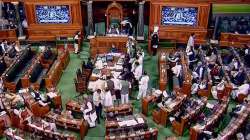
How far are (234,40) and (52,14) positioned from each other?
10617mm

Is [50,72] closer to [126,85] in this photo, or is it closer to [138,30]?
[126,85]

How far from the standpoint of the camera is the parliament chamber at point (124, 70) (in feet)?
51.5

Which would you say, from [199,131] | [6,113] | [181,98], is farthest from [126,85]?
[6,113]

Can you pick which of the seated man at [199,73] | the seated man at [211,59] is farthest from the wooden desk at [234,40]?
the seated man at [199,73]

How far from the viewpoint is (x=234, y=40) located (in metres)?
22.2

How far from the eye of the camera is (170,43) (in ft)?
73.5

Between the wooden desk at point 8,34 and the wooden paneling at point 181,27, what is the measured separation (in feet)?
26.6

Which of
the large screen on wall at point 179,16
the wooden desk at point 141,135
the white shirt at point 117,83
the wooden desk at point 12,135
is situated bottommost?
the wooden desk at point 141,135

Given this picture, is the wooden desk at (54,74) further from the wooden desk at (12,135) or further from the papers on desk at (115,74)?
the wooden desk at (12,135)

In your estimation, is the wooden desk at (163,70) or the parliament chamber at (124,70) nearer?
the parliament chamber at (124,70)

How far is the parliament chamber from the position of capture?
1570 centimetres

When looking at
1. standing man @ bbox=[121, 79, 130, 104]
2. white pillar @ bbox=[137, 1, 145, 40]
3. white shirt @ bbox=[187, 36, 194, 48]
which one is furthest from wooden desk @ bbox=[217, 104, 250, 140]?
white pillar @ bbox=[137, 1, 145, 40]

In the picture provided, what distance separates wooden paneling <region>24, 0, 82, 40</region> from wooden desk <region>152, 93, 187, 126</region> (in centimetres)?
880

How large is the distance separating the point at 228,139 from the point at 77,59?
10307 mm
